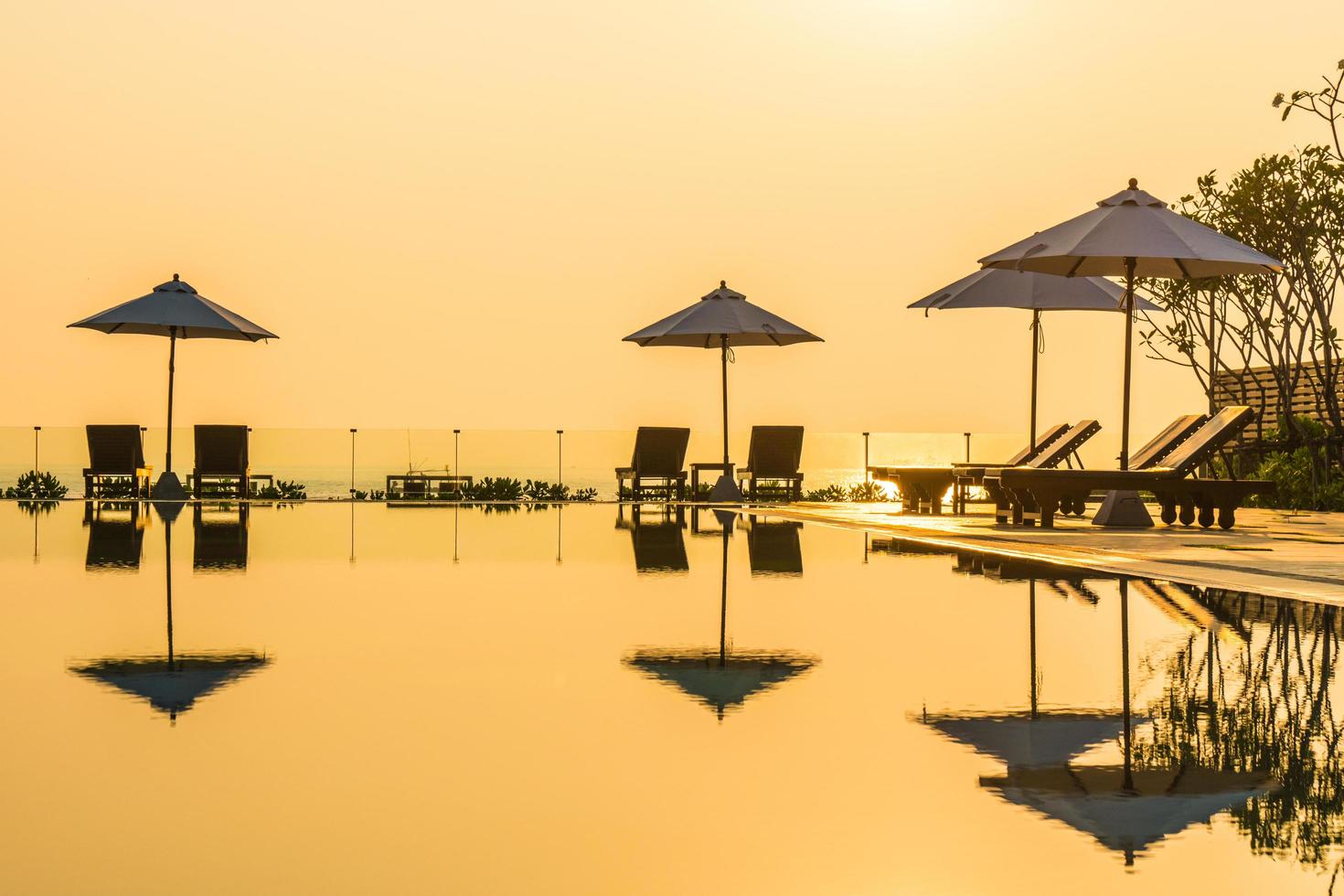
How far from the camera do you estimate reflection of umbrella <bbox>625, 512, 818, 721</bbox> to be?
543 cm

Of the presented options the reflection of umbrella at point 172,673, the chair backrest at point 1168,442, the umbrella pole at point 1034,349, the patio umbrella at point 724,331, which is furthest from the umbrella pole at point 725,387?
the reflection of umbrella at point 172,673

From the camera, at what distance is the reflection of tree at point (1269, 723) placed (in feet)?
11.7

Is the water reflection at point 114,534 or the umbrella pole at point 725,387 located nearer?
the water reflection at point 114,534

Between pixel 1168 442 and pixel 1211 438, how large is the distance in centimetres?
122

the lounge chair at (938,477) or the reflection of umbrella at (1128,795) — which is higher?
the lounge chair at (938,477)

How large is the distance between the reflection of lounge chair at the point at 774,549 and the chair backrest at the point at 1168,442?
11.2 feet

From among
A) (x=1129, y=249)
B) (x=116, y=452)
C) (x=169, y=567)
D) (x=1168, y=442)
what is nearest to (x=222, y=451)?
(x=116, y=452)

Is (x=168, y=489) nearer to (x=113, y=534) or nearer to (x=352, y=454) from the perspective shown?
(x=352, y=454)

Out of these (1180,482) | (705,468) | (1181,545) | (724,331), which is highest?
(724,331)

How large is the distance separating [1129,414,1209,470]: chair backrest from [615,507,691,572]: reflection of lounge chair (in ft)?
14.8

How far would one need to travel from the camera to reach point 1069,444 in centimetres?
1719

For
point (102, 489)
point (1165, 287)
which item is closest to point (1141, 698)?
point (1165, 287)

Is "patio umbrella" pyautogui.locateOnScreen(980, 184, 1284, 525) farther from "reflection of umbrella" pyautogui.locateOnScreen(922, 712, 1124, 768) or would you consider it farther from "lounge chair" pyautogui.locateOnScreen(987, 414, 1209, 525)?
"reflection of umbrella" pyautogui.locateOnScreen(922, 712, 1124, 768)

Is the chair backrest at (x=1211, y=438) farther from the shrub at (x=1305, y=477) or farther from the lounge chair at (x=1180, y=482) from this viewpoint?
the shrub at (x=1305, y=477)
